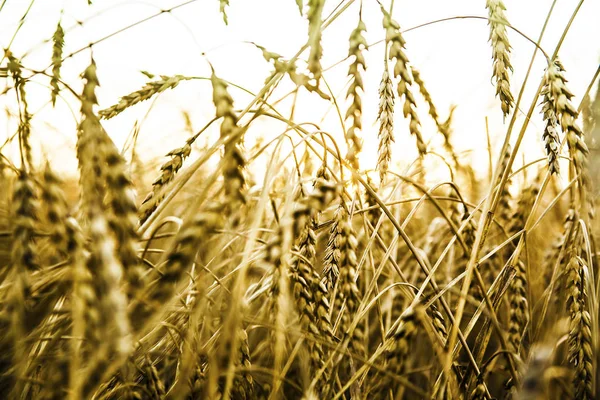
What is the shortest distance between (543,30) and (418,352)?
38.5 inches

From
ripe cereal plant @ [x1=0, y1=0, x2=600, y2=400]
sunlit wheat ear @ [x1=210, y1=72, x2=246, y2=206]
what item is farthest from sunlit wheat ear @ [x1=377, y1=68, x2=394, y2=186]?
sunlit wheat ear @ [x1=210, y1=72, x2=246, y2=206]

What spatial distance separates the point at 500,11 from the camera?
2.89ft

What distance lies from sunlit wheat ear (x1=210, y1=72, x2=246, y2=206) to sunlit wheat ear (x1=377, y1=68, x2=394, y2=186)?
361mm

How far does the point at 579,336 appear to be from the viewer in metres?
0.82

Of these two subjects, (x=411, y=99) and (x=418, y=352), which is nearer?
(x=411, y=99)

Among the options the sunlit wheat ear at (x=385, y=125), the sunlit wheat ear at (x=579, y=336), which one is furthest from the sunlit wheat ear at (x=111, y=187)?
the sunlit wheat ear at (x=579, y=336)

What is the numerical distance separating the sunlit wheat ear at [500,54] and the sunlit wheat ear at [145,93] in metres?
0.62

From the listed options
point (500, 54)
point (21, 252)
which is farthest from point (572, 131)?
point (21, 252)

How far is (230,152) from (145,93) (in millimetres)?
550

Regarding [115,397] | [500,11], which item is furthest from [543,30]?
[115,397]

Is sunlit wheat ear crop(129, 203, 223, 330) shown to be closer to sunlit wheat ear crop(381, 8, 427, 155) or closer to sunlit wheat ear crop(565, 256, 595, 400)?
sunlit wheat ear crop(381, 8, 427, 155)

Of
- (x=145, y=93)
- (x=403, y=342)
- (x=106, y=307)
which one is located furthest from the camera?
(x=145, y=93)

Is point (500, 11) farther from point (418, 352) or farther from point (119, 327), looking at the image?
point (418, 352)

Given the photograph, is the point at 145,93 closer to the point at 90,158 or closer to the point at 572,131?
the point at 90,158
